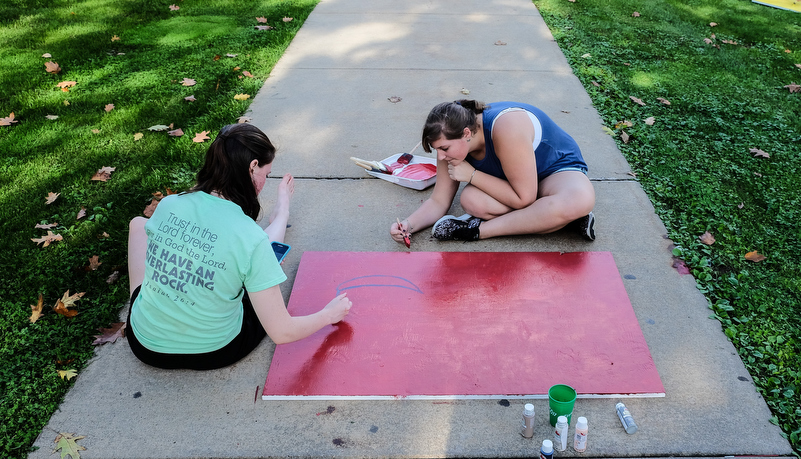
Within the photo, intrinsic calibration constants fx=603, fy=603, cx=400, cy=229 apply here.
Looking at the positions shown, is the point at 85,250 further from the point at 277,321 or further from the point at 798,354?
the point at 798,354

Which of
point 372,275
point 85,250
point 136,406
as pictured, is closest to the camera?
point 136,406

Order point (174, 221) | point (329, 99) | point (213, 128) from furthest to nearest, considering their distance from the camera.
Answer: point (329, 99), point (213, 128), point (174, 221)

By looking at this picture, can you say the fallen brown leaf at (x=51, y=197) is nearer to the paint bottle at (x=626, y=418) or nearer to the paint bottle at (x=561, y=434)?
the paint bottle at (x=561, y=434)

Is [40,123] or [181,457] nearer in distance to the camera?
[181,457]

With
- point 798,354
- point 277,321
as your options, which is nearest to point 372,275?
point 277,321

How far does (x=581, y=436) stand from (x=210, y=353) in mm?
1503

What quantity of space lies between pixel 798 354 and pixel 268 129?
3.64m

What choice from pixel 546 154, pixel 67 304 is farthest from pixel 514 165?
pixel 67 304

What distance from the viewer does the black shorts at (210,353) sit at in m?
2.51

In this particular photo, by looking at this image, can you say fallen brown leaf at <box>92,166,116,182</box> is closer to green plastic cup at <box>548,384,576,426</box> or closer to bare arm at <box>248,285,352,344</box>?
bare arm at <box>248,285,352,344</box>

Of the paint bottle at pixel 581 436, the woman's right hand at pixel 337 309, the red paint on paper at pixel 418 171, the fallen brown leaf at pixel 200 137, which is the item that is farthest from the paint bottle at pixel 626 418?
the fallen brown leaf at pixel 200 137

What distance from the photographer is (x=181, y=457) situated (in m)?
2.25

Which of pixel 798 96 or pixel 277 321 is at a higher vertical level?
pixel 277 321

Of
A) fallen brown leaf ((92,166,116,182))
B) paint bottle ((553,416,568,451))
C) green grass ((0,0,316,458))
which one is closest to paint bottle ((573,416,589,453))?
paint bottle ((553,416,568,451))
